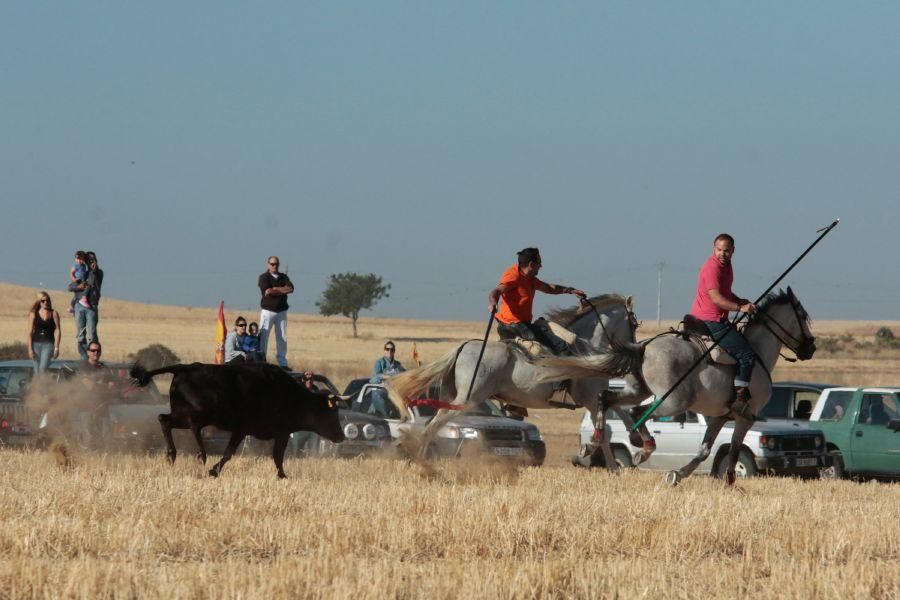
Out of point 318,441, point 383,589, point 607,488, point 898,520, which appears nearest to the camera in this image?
point 383,589

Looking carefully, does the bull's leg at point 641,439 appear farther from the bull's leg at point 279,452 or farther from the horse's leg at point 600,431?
the bull's leg at point 279,452

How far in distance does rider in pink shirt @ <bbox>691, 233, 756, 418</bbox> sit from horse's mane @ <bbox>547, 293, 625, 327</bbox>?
5.88ft

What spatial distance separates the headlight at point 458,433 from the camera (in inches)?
810

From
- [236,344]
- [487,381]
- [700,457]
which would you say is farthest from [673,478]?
[236,344]

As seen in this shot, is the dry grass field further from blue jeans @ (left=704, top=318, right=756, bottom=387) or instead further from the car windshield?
the car windshield

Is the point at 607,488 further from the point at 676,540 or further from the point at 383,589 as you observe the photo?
the point at 383,589

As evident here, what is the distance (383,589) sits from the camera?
7836 millimetres

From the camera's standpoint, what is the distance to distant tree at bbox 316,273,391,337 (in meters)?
127

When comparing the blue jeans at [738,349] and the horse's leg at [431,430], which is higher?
the blue jeans at [738,349]

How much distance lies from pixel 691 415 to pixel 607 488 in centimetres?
705

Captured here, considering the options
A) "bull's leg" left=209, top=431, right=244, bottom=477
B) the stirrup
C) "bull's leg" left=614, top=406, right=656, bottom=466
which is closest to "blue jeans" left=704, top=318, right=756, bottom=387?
"bull's leg" left=614, top=406, right=656, bottom=466

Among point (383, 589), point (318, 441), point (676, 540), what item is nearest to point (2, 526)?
point (383, 589)

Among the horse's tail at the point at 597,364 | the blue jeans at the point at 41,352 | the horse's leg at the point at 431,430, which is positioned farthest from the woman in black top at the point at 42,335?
the horse's tail at the point at 597,364

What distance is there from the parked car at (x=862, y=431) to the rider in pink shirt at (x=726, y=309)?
611 centimetres
